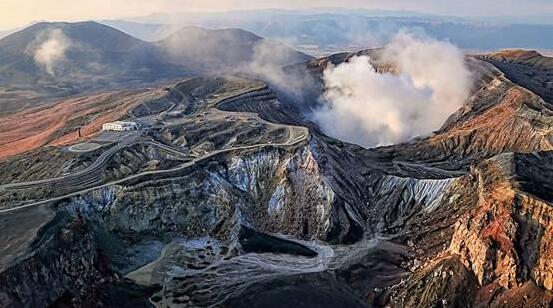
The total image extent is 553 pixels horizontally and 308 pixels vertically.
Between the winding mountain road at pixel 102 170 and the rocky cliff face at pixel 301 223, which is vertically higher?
the winding mountain road at pixel 102 170

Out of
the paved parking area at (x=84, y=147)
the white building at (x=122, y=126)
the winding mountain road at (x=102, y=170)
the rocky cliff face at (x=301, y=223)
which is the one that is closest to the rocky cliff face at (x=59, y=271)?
the rocky cliff face at (x=301, y=223)

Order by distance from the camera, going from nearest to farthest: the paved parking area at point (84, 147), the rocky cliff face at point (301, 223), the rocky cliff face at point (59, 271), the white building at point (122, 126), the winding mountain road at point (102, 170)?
the rocky cliff face at point (59, 271) < the rocky cliff face at point (301, 223) < the winding mountain road at point (102, 170) < the paved parking area at point (84, 147) < the white building at point (122, 126)

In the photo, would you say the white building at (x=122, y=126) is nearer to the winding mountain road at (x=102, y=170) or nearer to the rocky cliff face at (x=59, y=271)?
the winding mountain road at (x=102, y=170)

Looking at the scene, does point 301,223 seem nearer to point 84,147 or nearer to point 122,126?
point 84,147

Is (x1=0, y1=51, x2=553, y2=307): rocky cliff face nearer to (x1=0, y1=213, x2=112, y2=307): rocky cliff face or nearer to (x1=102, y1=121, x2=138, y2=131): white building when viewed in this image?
(x1=0, y1=213, x2=112, y2=307): rocky cliff face

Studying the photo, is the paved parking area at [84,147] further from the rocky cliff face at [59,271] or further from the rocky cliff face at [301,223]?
the rocky cliff face at [59,271]

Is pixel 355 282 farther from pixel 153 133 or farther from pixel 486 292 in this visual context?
pixel 153 133

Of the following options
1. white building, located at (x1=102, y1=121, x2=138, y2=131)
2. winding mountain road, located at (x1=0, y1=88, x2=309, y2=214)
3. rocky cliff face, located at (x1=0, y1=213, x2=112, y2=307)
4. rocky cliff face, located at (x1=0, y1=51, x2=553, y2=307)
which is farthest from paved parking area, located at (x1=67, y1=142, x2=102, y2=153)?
rocky cliff face, located at (x1=0, y1=213, x2=112, y2=307)

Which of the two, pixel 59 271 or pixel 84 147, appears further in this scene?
pixel 84 147

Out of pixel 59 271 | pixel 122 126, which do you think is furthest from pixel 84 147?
pixel 59 271

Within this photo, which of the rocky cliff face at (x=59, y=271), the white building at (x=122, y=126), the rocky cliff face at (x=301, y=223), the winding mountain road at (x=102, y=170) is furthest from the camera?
the white building at (x=122, y=126)

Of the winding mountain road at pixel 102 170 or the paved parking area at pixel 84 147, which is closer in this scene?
the winding mountain road at pixel 102 170

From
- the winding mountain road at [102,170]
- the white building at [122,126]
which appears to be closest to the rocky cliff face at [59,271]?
the winding mountain road at [102,170]

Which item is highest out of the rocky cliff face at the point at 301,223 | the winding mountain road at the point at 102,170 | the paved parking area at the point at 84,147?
the paved parking area at the point at 84,147
